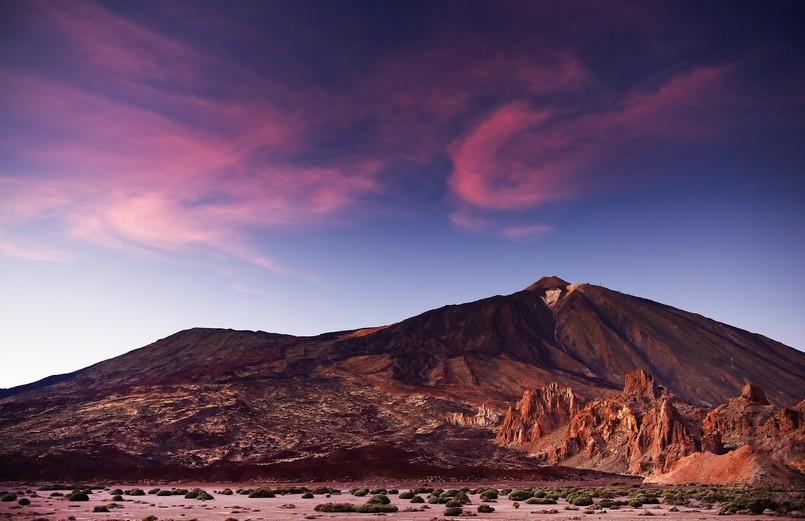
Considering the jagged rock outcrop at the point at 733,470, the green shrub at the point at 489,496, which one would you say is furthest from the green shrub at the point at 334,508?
the jagged rock outcrop at the point at 733,470

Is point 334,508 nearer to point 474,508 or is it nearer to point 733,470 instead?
point 474,508

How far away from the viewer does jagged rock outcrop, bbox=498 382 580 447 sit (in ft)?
388

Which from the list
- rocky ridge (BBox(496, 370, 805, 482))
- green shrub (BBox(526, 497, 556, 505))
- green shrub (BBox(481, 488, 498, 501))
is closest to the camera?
green shrub (BBox(526, 497, 556, 505))

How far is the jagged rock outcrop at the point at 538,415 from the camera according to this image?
11838cm

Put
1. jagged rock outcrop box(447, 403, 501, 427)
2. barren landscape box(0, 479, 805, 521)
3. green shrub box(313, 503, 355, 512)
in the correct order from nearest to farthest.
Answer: barren landscape box(0, 479, 805, 521) → green shrub box(313, 503, 355, 512) → jagged rock outcrop box(447, 403, 501, 427)

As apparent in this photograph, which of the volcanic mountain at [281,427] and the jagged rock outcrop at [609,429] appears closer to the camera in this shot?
the jagged rock outcrop at [609,429]

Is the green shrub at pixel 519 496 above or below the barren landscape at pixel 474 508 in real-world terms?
below

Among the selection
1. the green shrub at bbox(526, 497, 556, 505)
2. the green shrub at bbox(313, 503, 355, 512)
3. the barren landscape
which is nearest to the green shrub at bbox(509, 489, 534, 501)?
the barren landscape

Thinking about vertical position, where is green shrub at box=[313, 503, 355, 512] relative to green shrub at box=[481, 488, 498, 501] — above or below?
above

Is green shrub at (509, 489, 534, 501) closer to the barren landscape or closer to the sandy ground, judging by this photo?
the barren landscape

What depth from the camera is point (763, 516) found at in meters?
32.1

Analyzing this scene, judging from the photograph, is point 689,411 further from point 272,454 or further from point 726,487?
point 272,454

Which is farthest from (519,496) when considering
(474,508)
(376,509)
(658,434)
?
(658,434)

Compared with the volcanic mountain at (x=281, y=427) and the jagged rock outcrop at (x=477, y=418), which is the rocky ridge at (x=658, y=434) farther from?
the jagged rock outcrop at (x=477, y=418)
